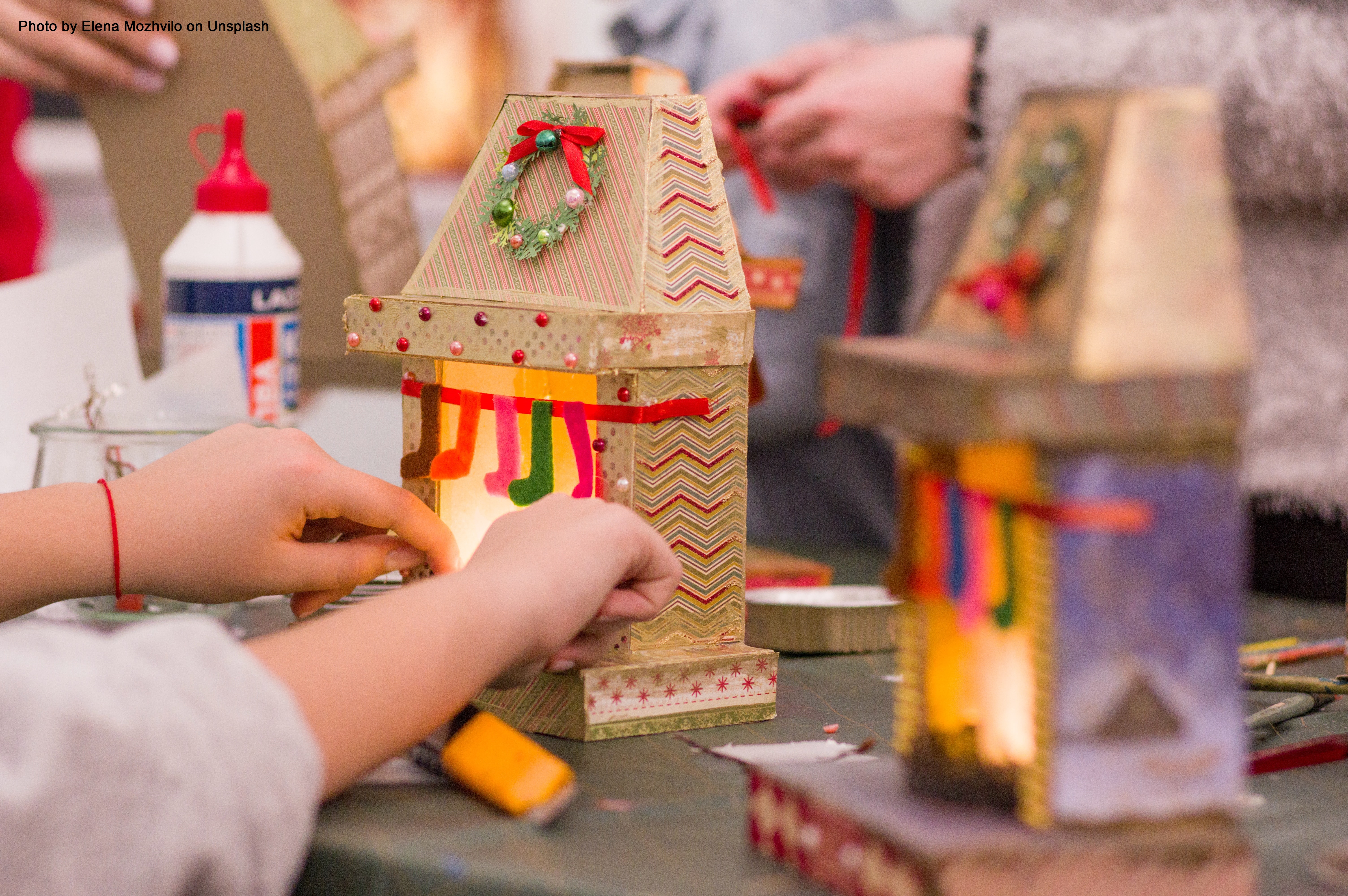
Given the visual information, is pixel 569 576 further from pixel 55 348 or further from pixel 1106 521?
pixel 55 348

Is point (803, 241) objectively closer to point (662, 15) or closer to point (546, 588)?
point (662, 15)

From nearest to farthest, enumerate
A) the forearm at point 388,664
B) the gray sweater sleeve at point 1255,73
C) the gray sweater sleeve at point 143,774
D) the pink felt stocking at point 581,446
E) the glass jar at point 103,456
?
the gray sweater sleeve at point 143,774, the forearm at point 388,664, the pink felt stocking at point 581,446, the glass jar at point 103,456, the gray sweater sleeve at point 1255,73

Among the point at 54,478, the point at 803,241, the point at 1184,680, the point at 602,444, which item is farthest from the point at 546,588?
the point at 803,241

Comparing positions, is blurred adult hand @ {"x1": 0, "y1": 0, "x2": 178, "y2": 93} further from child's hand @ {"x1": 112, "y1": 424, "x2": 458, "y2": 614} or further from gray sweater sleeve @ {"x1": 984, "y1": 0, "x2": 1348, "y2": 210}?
gray sweater sleeve @ {"x1": 984, "y1": 0, "x2": 1348, "y2": 210}

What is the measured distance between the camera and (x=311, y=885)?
639 mm

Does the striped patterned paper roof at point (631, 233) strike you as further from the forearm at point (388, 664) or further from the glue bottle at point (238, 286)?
the glue bottle at point (238, 286)

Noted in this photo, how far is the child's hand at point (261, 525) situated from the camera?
867 millimetres

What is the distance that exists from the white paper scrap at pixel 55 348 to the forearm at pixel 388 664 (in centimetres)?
71

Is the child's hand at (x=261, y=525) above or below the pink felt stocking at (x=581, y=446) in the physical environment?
below

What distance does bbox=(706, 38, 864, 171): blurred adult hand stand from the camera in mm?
1487

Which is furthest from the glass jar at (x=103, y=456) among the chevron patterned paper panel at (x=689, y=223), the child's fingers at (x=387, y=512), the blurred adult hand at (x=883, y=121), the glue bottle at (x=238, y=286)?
the blurred adult hand at (x=883, y=121)

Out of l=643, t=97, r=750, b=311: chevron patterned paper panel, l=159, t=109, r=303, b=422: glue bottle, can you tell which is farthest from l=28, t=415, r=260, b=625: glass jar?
l=643, t=97, r=750, b=311: chevron patterned paper panel

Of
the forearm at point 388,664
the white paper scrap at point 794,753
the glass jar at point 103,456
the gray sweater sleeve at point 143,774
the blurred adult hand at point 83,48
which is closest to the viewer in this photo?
the gray sweater sleeve at point 143,774

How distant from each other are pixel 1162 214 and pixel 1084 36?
2.72ft
